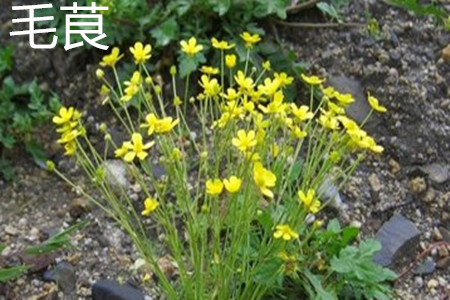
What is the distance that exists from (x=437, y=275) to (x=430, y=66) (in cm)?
78

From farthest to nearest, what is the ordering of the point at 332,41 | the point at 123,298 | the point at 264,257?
the point at 332,41, the point at 123,298, the point at 264,257

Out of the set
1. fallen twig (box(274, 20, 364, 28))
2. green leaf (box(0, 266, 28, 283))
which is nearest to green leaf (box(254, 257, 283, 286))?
green leaf (box(0, 266, 28, 283))

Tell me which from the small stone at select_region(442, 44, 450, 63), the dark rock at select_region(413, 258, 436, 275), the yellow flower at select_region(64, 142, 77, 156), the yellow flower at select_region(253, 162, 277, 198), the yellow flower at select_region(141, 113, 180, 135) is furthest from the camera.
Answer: the small stone at select_region(442, 44, 450, 63)

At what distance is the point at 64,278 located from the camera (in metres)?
2.77

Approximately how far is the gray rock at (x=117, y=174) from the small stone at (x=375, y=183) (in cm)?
73

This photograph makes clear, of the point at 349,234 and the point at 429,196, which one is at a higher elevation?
the point at 349,234

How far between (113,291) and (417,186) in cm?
96

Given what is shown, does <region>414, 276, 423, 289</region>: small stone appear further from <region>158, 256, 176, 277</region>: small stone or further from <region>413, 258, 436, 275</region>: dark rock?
<region>158, 256, 176, 277</region>: small stone

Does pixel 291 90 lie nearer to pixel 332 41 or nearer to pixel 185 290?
pixel 332 41

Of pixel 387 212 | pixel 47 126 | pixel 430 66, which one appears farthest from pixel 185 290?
pixel 430 66

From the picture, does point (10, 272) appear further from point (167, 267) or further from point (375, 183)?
point (375, 183)

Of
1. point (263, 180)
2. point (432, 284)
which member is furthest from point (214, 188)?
point (432, 284)

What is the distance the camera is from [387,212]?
9.62 feet

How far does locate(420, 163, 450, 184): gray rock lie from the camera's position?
299 cm
